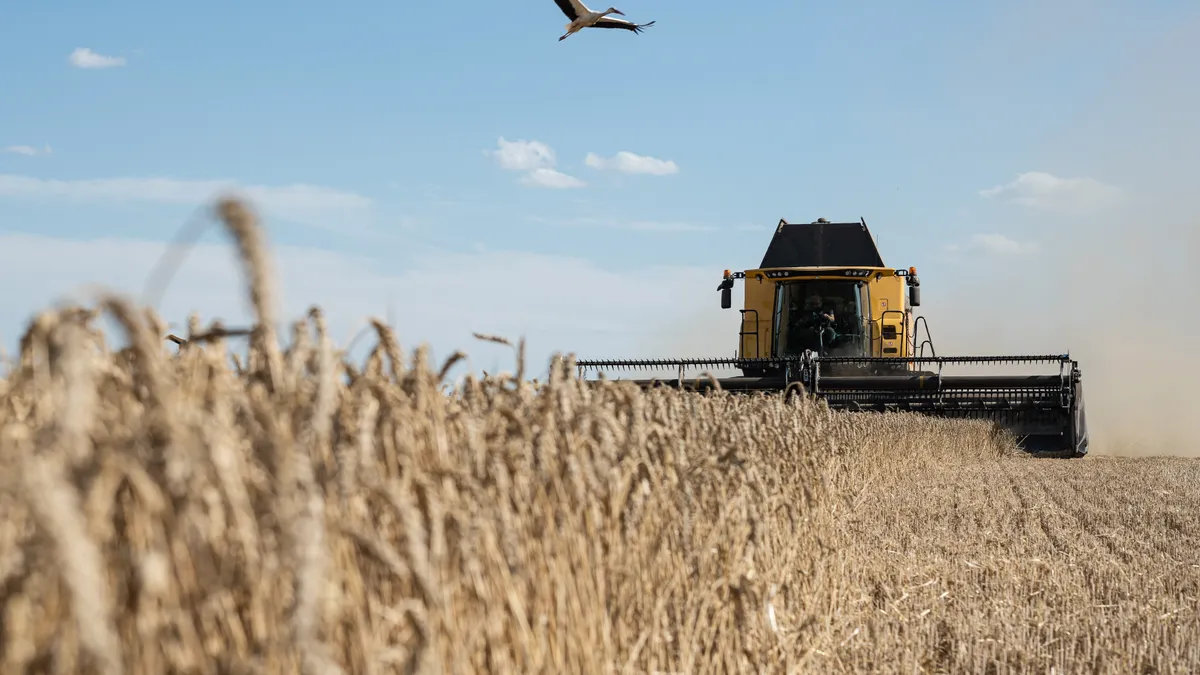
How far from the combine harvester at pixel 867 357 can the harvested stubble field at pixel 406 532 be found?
10306 mm

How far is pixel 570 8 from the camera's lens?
41.8 feet

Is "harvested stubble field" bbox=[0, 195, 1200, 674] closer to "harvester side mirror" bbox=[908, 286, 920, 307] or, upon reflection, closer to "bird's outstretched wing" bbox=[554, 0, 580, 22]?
"bird's outstretched wing" bbox=[554, 0, 580, 22]

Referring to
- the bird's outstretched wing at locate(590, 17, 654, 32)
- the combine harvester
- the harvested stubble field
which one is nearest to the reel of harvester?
the combine harvester

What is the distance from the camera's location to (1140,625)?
622 centimetres

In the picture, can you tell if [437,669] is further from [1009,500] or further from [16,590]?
[1009,500]

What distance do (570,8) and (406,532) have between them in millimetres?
11654

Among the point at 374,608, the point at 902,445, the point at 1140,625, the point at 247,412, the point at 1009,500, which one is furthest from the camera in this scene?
the point at 902,445

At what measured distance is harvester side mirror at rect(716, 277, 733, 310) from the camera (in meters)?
16.3

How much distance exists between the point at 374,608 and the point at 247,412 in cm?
41

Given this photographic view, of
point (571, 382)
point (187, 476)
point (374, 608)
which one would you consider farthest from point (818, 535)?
point (187, 476)

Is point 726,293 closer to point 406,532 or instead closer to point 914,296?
point 914,296

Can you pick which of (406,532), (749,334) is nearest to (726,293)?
(749,334)

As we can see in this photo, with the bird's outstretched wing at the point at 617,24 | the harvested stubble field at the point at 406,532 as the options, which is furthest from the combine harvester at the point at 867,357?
the harvested stubble field at the point at 406,532

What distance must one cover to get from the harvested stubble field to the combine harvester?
33.8 feet
